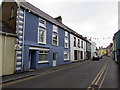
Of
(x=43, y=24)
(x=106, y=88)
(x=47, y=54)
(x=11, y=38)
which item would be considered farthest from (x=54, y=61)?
(x=106, y=88)

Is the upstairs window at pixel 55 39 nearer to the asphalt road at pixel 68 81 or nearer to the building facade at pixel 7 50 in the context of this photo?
the building facade at pixel 7 50

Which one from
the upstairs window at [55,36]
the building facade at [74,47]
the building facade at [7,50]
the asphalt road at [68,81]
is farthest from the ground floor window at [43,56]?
the building facade at [74,47]

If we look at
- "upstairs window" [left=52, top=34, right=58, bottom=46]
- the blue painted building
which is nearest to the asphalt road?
the blue painted building

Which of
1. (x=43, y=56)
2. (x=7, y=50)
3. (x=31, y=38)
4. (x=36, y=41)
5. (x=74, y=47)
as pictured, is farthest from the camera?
(x=74, y=47)

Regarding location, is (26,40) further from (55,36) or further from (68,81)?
(55,36)

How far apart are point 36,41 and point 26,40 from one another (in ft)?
6.46

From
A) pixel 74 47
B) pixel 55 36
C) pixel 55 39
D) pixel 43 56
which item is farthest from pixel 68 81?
pixel 74 47

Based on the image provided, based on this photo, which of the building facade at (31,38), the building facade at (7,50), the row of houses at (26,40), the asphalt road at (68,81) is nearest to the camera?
the asphalt road at (68,81)

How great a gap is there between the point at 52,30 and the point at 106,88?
1432 cm

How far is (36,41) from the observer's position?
16.1 meters

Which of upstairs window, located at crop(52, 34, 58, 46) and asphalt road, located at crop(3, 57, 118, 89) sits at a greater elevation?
upstairs window, located at crop(52, 34, 58, 46)

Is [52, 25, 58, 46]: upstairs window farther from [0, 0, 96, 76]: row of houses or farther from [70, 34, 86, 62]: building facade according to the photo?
[70, 34, 86, 62]: building facade

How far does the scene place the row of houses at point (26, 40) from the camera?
39.7 ft

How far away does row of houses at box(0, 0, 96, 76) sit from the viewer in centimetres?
1209
